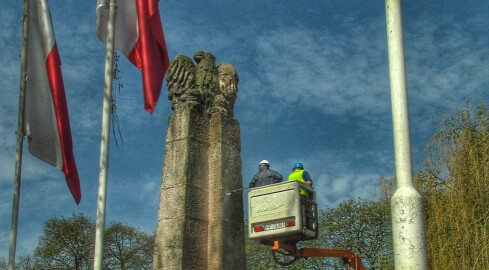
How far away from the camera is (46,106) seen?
12.0m

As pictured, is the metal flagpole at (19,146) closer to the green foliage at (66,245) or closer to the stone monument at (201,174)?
the stone monument at (201,174)

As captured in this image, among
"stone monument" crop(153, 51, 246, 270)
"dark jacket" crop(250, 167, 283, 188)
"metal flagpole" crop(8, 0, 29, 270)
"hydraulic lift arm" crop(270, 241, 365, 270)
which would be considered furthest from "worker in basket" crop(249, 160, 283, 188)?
"metal flagpole" crop(8, 0, 29, 270)

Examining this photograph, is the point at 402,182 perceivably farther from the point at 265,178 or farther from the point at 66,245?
the point at 66,245

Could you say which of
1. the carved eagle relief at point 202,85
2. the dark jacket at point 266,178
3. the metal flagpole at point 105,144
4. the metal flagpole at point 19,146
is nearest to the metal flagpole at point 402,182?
the metal flagpole at point 105,144

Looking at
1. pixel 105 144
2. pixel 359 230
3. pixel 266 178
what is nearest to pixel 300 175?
pixel 266 178

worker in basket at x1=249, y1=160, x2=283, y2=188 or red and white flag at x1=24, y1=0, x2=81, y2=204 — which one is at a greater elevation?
red and white flag at x1=24, y1=0, x2=81, y2=204

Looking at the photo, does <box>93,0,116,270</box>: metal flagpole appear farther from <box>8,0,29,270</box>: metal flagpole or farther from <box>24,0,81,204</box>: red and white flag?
<box>8,0,29,270</box>: metal flagpole

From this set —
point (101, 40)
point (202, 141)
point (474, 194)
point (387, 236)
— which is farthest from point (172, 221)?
point (387, 236)

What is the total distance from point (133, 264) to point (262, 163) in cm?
3540

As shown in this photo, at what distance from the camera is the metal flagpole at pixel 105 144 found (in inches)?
396

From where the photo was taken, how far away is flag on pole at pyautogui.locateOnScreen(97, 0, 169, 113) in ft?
38.5

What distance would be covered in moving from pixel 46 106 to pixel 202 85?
325cm

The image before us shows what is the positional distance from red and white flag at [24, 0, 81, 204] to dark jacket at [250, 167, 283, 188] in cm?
361

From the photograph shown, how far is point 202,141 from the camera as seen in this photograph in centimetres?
1343
